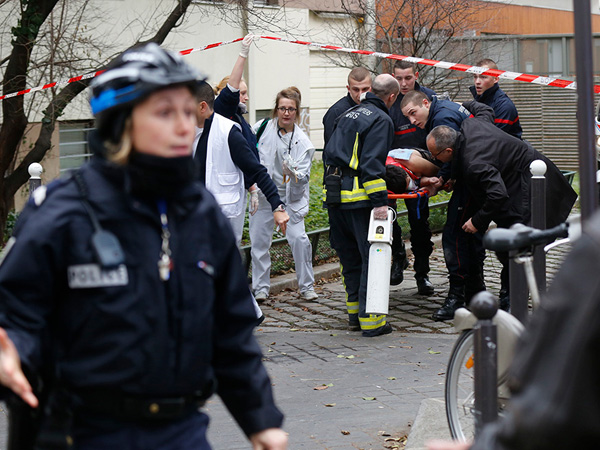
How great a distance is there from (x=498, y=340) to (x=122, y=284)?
209cm

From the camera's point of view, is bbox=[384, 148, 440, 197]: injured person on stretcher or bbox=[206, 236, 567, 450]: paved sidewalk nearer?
bbox=[206, 236, 567, 450]: paved sidewalk

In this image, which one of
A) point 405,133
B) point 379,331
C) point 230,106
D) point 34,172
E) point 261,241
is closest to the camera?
point 34,172

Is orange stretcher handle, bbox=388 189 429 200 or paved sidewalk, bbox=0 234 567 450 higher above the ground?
orange stretcher handle, bbox=388 189 429 200

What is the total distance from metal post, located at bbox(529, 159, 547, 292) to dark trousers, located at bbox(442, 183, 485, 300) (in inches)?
89.3

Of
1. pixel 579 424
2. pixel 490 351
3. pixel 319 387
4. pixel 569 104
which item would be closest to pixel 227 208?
pixel 319 387

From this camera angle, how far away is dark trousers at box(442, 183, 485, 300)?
8.09 meters

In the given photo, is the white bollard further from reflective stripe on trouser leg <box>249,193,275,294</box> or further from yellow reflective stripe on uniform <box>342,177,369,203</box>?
reflective stripe on trouser leg <box>249,193,275,294</box>

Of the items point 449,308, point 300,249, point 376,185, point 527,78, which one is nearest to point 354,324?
point 449,308

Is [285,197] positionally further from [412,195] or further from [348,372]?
[348,372]

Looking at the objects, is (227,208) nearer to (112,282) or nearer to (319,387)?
(319,387)

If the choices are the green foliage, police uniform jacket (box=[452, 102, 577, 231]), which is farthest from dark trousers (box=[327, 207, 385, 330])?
the green foliage

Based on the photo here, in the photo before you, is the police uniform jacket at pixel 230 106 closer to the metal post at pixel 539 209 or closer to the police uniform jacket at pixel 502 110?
the police uniform jacket at pixel 502 110

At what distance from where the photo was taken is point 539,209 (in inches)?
220

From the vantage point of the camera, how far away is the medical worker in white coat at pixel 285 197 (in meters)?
9.22
